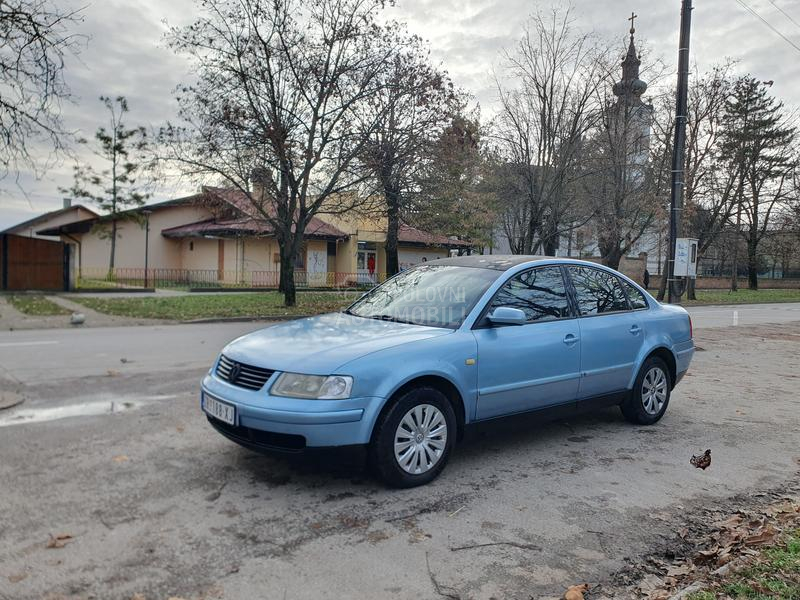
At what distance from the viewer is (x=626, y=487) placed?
444cm

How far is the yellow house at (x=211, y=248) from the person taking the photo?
1275 inches

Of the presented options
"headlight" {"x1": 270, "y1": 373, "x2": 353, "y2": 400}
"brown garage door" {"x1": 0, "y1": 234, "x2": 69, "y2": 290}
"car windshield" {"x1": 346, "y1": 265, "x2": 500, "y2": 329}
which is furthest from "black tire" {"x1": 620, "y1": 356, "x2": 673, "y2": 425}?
"brown garage door" {"x1": 0, "y1": 234, "x2": 69, "y2": 290}

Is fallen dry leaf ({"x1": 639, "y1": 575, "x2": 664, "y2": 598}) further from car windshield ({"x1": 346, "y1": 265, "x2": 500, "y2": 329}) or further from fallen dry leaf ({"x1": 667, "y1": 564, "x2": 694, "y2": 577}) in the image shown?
car windshield ({"x1": 346, "y1": 265, "x2": 500, "y2": 329})

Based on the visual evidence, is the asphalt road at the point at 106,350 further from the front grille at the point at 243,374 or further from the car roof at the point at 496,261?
the car roof at the point at 496,261

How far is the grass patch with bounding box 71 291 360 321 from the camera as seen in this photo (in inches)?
655

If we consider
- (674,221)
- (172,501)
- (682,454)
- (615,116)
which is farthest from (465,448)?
(615,116)

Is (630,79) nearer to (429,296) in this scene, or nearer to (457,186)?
(457,186)

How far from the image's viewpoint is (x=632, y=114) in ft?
81.6

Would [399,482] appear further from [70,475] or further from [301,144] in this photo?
[301,144]

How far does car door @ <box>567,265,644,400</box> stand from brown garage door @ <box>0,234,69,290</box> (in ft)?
73.3

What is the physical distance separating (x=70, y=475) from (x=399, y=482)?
7.81 ft

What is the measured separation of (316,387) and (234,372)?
756 millimetres

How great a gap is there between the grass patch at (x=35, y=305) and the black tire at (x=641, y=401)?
14796mm

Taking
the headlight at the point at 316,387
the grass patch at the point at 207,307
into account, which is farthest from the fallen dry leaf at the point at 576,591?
the grass patch at the point at 207,307
